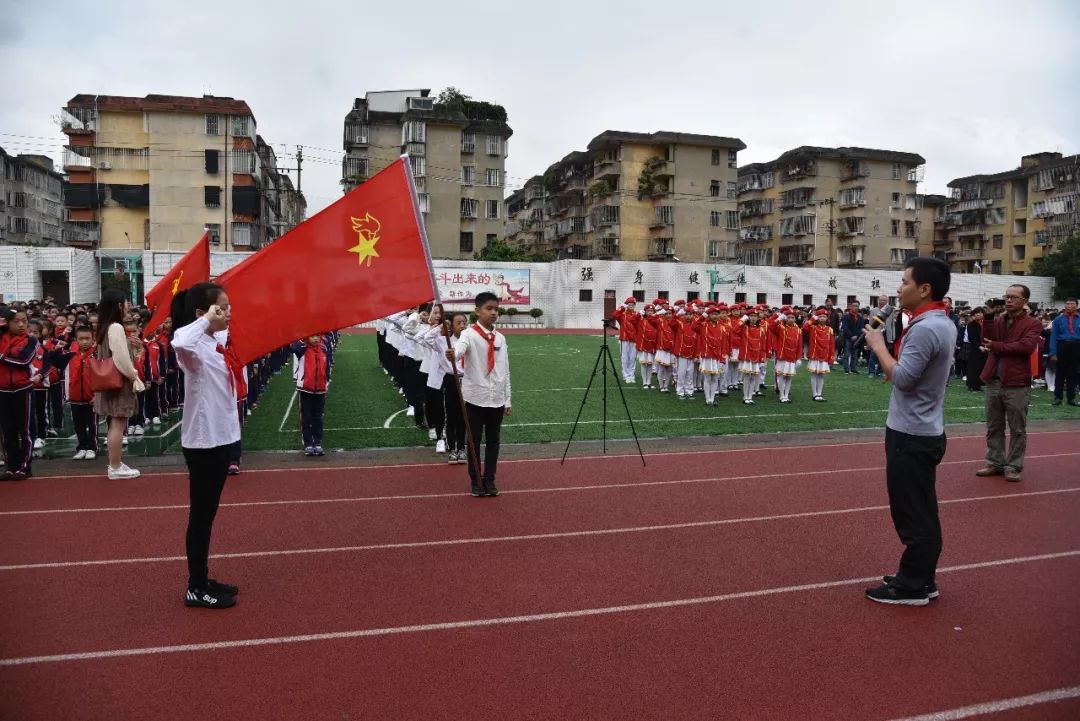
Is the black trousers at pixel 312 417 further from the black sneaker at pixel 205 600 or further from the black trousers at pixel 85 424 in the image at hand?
the black sneaker at pixel 205 600

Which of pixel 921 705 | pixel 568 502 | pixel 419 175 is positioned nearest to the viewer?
pixel 921 705

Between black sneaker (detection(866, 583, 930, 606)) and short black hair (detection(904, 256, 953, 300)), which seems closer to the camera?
short black hair (detection(904, 256, 953, 300))

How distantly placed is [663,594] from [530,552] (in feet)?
4.19

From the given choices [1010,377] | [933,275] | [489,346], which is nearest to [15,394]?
[489,346]

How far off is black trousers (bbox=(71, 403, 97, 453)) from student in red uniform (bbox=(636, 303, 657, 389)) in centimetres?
1091

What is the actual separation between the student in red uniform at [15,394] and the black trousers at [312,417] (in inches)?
117

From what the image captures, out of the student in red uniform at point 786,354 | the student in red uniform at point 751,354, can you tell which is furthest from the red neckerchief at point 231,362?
the student in red uniform at point 786,354

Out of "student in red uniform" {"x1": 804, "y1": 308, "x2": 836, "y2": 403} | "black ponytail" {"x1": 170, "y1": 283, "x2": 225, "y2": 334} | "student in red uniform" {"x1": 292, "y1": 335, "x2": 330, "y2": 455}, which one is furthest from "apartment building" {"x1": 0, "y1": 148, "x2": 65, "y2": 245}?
"black ponytail" {"x1": 170, "y1": 283, "x2": 225, "y2": 334}

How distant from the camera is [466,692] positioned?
3842 mm

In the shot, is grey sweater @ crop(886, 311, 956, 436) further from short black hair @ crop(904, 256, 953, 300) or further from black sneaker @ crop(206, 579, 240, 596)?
black sneaker @ crop(206, 579, 240, 596)

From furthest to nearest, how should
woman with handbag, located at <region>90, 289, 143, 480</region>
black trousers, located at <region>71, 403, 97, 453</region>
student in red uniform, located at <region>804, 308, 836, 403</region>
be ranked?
student in red uniform, located at <region>804, 308, 836, 403</region>, black trousers, located at <region>71, 403, 97, 453</region>, woman with handbag, located at <region>90, 289, 143, 480</region>

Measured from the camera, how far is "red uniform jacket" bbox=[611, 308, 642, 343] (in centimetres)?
1828

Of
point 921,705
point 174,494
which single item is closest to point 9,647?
point 174,494

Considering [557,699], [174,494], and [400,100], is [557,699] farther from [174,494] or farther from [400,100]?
[400,100]
